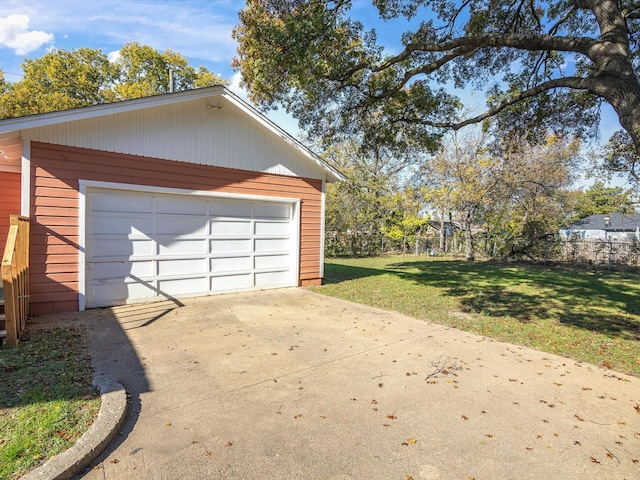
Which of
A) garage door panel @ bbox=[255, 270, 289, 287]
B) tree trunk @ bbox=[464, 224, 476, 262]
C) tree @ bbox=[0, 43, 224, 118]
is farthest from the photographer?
tree @ bbox=[0, 43, 224, 118]

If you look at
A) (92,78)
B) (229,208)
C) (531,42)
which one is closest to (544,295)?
(531,42)

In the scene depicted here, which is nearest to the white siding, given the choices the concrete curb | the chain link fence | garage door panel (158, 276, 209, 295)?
garage door panel (158, 276, 209, 295)

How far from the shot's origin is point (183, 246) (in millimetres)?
7285

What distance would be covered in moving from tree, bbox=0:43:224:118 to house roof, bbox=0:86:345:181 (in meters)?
18.1

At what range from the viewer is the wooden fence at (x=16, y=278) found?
13.5ft

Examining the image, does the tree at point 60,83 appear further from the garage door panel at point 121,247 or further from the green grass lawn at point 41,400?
the green grass lawn at point 41,400

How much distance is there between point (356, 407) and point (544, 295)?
7.78m

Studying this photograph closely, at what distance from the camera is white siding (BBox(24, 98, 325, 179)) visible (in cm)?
611

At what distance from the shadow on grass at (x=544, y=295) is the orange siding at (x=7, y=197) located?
7.82 metres

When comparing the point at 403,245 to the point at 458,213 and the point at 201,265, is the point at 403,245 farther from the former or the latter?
the point at 201,265

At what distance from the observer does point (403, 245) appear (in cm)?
2109

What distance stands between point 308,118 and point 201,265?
4725mm

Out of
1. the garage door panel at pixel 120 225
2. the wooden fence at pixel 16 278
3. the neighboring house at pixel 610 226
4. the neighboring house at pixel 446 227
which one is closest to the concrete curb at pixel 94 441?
the wooden fence at pixel 16 278

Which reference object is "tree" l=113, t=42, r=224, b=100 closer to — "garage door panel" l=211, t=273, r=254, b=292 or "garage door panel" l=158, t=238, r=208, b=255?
Answer: "garage door panel" l=158, t=238, r=208, b=255
